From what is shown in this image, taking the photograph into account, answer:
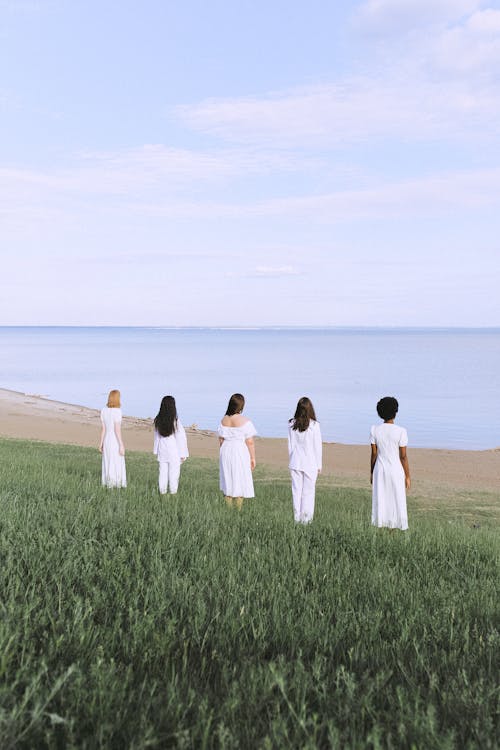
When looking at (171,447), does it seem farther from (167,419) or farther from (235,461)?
(235,461)

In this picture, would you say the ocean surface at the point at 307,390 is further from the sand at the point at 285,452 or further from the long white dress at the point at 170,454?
the long white dress at the point at 170,454

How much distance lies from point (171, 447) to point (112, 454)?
115 cm

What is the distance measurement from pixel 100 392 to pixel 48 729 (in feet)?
211

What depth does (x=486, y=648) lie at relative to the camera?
14.9ft

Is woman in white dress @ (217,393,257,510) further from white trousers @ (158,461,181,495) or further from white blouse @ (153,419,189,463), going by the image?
white trousers @ (158,461,181,495)

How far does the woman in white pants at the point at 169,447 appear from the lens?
1265 cm

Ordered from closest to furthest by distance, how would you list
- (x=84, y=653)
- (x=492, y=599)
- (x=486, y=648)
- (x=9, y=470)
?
(x=84, y=653), (x=486, y=648), (x=492, y=599), (x=9, y=470)

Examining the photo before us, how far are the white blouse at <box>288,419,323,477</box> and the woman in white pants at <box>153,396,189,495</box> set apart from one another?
2263mm

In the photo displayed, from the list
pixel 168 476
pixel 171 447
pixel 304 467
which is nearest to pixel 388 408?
pixel 304 467

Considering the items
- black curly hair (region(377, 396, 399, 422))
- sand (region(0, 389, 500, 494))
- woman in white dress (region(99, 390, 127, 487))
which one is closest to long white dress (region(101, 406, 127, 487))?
woman in white dress (region(99, 390, 127, 487))

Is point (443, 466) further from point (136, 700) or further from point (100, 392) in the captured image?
point (100, 392)

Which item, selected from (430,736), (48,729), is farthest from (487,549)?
(48,729)

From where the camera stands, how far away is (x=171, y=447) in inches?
502

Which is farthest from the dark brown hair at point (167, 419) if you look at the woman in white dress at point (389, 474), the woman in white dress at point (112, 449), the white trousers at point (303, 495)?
the woman in white dress at point (389, 474)
